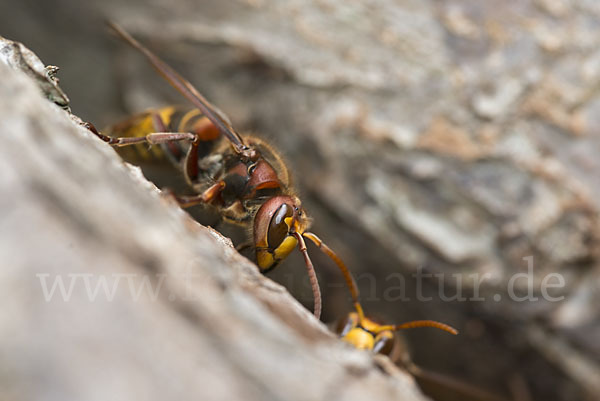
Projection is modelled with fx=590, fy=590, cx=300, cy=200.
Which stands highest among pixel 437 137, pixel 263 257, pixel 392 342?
pixel 437 137

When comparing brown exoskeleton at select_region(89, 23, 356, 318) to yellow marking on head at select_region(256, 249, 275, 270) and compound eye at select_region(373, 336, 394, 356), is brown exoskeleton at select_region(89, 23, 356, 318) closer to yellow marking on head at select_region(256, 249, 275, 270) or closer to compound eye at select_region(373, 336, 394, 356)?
yellow marking on head at select_region(256, 249, 275, 270)

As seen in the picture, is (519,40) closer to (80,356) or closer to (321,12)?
(321,12)

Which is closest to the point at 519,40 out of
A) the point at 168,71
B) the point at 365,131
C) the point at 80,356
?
the point at 365,131

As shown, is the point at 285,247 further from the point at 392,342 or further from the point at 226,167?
the point at 392,342

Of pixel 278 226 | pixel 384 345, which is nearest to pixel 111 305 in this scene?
pixel 278 226

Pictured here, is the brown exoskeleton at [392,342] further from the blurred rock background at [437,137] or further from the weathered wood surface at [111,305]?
the weathered wood surface at [111,305]

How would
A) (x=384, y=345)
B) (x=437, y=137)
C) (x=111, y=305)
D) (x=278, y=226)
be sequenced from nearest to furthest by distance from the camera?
(x=111, y=305) < (x=278, y=226) < (x=384, y=345) < (x=437, y=137)

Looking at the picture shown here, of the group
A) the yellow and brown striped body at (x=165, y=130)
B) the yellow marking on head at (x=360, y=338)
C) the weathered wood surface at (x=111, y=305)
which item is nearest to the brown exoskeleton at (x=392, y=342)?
the yellow marking on head at (x=360, y=338)

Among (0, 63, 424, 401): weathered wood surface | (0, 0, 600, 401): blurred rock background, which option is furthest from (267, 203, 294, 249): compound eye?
(0, 63, 424, 401): weathered wood surface
